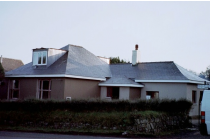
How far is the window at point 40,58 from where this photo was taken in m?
25.2

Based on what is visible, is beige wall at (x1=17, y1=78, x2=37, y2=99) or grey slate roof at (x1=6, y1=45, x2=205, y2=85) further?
beige wall at (x1=17, y1=78, x2=37, y2=99)

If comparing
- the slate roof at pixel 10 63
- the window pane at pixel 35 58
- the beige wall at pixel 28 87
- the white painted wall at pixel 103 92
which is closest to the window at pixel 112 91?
the white painted wall at pixel 103 92

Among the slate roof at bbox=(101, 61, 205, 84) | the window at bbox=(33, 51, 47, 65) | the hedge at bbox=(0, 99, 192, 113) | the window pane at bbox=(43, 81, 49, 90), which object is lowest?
the hedge at bbox=(0, 99, 192, 113)

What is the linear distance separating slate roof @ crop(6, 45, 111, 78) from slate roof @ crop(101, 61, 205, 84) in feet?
4.15

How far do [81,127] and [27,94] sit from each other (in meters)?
10.1

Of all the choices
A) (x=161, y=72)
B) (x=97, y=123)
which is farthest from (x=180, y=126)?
(x=161, y=72)

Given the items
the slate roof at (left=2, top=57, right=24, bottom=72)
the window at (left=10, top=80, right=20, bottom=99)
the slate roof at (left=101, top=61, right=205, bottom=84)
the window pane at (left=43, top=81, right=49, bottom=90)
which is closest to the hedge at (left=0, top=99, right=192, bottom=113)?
the window pane at (left=43, top=81, right=49, bottom=90)

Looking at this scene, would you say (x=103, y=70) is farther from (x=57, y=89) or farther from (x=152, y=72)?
(x=57, y=89)

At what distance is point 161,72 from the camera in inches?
1004

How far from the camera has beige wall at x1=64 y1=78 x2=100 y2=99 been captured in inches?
895

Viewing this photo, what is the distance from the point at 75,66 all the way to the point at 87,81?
1692 mm

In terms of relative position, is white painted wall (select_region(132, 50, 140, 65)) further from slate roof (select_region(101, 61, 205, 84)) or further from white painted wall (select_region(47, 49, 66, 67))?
white painted wall (select_region(47, 49, 66, 67))

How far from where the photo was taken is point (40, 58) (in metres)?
25.5

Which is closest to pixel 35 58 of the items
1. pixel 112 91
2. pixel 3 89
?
pixel 3 89
